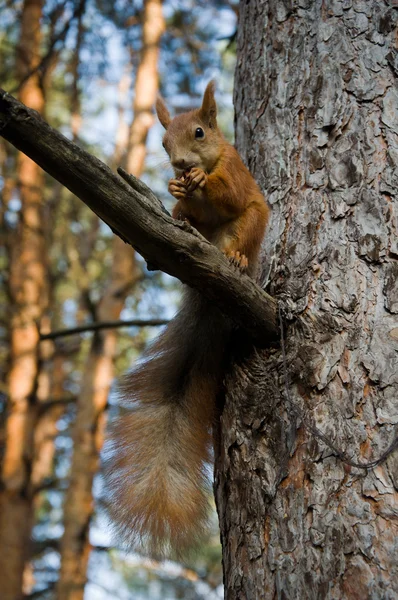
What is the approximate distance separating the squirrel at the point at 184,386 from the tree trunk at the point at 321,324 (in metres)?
0.09

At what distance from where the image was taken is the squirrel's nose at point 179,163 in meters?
2.34

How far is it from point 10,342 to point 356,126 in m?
3.51

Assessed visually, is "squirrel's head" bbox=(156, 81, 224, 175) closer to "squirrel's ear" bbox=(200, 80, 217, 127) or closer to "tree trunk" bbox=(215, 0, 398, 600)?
"squirrel's ear" bbox=(200, 80, 217, 127)

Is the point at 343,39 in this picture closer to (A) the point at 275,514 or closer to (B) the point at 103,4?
(A) the point at 275,514

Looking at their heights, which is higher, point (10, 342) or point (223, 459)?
point (10, 342)

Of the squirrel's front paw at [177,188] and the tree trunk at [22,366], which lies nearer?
the squirrel's front paw at [177,188]

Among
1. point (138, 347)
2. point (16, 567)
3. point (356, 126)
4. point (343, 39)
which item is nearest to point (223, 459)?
point (356, 126)

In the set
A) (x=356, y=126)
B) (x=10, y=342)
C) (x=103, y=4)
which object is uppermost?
(x=103, y=4)

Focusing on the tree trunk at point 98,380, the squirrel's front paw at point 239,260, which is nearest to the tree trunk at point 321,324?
the squirrel's front paw at point 239,260

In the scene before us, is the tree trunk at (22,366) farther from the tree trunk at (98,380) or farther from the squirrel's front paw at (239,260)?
the squirrel's front paw at (239,260)

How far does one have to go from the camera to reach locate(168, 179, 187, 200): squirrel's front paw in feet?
7.22

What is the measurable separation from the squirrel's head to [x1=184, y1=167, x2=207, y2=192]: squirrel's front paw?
4.7 inches

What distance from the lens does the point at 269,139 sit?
90.9 inches

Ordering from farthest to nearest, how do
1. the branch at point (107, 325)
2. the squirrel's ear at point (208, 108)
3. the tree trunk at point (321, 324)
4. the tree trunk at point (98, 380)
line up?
the tree trunk at point (98, 380) < the branch at point (107, 325) < the squirrel's ear at point (208, 108) < the tree trunk at point (321, 324)
